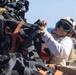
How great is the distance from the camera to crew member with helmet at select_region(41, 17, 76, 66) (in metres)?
3.46

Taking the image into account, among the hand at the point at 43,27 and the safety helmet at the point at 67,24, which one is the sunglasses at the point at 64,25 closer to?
the safety helmet at the point at 67,24

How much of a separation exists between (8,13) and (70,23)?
2.54 ft

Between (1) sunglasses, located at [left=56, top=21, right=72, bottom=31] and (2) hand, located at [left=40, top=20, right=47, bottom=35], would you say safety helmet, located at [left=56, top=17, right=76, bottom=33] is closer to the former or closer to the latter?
(1) sunglasses, located at [left=56, top=21, right=72, bottom=31]

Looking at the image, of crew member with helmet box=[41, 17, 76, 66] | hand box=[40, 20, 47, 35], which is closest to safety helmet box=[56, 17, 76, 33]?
crew member with helmet box=[41, 17, 76, 66]

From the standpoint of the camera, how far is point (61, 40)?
12.1ft

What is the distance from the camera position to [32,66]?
2445 millimetres

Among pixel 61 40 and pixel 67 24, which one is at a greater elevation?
pixel 67 24

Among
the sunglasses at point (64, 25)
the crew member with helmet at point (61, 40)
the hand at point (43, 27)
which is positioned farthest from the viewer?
the sunglasses at point (64, 25)

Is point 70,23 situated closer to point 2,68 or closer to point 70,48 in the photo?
point 70,48

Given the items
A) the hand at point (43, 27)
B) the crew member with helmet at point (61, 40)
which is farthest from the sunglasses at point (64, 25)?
the hand at point (43, 27)

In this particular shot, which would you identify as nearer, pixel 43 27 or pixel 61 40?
pixel 43 27

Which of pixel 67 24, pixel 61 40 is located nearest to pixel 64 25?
pixel 67 24

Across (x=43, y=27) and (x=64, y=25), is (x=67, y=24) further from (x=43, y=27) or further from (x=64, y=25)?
(x=43, y=27)

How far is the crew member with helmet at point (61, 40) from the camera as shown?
11.3 ft
